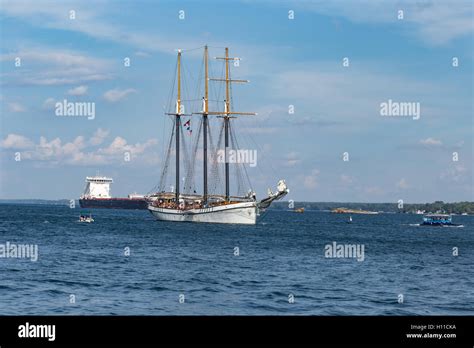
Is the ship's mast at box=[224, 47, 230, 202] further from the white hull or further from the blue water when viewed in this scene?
the blue water

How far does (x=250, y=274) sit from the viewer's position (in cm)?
4616

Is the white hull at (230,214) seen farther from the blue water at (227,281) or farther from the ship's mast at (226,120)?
the blue water at (227,281)

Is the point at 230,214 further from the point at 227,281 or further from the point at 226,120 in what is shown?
the point at 227,281

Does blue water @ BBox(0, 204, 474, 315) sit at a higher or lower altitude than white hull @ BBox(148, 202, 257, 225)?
lower

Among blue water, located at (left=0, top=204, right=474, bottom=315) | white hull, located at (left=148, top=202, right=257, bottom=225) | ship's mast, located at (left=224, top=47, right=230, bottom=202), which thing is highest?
ship's mast, located at (left=224, top=47, right=230, bottom=202)

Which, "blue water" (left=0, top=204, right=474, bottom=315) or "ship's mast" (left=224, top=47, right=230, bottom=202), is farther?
"ship's mast" (left=224, top=47, right=230, bottom=202)

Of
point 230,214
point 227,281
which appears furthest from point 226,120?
point 227,281

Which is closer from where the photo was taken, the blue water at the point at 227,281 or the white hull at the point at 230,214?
the blue water at the point at 227,281

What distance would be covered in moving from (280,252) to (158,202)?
71340mm

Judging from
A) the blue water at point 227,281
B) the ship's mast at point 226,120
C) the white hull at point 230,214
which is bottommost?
the blue water at point 227,281

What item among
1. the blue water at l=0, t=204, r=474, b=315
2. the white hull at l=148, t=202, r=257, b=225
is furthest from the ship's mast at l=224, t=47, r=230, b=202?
the blue water at l=0, t=204, r=474, b=315

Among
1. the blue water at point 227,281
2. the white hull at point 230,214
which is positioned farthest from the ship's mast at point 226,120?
the blue water at point 227,281

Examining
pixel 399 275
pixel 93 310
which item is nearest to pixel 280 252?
pixel 399 275
